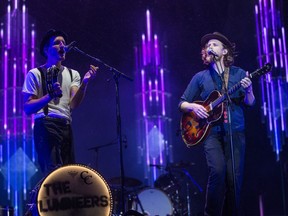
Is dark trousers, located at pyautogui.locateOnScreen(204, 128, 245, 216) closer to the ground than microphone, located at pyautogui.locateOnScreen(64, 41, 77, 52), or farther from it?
closer to the ground

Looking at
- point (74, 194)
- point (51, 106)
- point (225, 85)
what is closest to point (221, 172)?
point (225, 85)

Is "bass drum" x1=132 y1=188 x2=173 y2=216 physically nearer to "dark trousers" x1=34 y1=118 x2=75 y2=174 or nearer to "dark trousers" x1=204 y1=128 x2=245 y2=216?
"dark trousers" x1=204 y1=128 x2=245 y2=216

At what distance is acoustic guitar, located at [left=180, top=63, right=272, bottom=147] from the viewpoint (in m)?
4.48

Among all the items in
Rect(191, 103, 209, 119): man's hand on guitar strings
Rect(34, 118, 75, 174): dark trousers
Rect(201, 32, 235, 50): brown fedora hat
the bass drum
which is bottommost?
the bass drum

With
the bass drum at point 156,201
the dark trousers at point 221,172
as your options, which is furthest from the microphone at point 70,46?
the bass drum at point 156,201

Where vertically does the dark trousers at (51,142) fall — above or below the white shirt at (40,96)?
below

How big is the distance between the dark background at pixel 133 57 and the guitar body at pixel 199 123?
139 inches

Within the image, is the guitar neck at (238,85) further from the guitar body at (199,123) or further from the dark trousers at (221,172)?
the dark trousers at (221,172)

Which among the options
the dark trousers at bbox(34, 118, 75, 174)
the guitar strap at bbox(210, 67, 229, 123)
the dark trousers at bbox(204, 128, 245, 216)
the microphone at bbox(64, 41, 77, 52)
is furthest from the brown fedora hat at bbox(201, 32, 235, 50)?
the dark trousers at bbox(34, 118, 75, 174)

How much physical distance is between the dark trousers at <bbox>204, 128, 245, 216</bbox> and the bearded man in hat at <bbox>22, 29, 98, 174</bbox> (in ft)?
4.65

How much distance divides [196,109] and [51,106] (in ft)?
5.15

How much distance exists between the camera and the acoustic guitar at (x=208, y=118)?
448 cm

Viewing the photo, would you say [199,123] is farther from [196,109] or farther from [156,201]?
[156,201]

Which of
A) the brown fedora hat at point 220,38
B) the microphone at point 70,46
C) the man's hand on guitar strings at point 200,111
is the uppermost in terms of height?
the brown fedora hat at point 220,38
